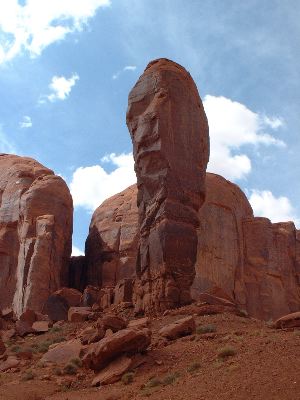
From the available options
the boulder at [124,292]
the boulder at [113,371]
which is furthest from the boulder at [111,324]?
the boulder at [124,292]

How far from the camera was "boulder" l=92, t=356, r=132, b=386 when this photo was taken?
Answer: 16141 mm

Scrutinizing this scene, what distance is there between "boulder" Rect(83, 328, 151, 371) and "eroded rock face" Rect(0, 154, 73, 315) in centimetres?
1883

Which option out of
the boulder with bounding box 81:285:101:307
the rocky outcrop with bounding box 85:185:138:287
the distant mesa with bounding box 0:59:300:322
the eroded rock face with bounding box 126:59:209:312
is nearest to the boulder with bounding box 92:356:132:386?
the distant mesa with bounding box 0:59:300:322

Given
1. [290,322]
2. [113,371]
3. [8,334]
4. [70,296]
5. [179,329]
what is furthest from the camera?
[70,296]

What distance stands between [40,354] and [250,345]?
779cm

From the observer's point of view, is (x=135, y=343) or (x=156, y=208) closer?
(x=135, y=343)

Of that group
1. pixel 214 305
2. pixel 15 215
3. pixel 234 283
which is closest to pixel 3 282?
pixel 15 215

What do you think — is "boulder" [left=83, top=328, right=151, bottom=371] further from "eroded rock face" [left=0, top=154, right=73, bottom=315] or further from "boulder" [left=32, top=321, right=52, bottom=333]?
"eroded rock face" [left=0, top=154, right=73, bottom=315]

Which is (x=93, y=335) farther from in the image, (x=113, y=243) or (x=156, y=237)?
(x=113, y=243)

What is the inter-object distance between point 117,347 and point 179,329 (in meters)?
3.18

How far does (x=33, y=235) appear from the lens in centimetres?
3881

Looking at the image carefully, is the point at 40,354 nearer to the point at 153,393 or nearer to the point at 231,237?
the point at 153,393

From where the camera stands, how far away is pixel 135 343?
1689 cm

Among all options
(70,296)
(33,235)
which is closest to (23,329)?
(70,296)
